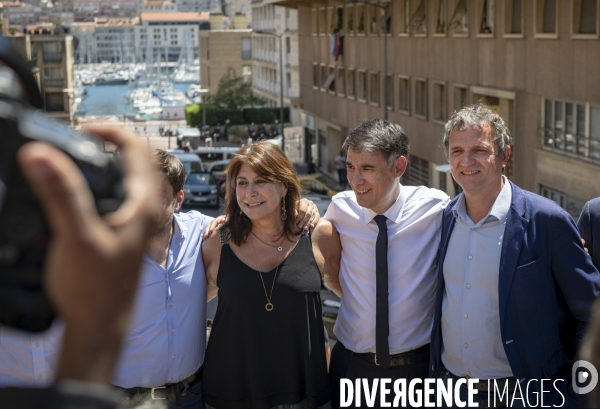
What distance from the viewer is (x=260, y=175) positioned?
189 inches

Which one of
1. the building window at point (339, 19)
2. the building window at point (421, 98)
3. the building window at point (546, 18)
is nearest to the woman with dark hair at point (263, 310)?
the building window at point (546, 18)

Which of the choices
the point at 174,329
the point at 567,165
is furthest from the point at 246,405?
the point at 567,165

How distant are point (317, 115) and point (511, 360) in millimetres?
54259

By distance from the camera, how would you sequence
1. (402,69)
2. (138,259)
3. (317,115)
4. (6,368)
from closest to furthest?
1. (138,259)
2. (6,368)
3. (402,69)
4. (317,115)

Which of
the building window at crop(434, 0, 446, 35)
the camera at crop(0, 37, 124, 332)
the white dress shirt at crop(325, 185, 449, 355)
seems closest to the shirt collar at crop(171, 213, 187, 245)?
the white dress shirt at crop(325, 185, 449, 355)

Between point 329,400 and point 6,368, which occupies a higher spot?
point 6,368

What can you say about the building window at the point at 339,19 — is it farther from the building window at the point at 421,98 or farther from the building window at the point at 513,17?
the building window at the point at 513,17

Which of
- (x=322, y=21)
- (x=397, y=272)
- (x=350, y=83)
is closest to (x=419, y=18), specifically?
(x=350, y=83)

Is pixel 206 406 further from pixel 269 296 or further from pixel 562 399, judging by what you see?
pixel 562 399

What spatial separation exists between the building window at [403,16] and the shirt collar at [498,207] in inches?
1384

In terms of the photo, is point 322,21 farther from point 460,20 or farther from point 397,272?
point 397,272

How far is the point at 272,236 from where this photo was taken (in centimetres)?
486

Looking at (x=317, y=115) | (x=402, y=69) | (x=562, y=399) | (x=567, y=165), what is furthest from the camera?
(x=317, y=115)

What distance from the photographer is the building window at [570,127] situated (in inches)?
948
